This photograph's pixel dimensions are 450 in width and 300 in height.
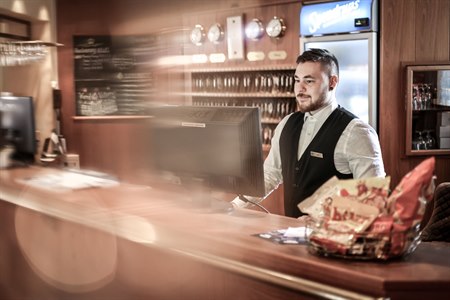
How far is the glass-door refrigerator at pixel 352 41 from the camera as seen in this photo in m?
5.19

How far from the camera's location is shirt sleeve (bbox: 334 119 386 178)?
2.85 meters

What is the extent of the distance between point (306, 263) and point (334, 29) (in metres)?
4.05

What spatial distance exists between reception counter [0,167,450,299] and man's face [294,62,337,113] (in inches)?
32.5

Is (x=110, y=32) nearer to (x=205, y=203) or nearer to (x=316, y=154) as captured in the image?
(x=316, y=154)

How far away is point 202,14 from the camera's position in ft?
21.5

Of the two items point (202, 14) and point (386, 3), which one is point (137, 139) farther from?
point (386, 3)

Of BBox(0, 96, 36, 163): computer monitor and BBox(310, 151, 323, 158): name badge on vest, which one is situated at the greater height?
BBox(0, 96, 36, 163): computer monitor

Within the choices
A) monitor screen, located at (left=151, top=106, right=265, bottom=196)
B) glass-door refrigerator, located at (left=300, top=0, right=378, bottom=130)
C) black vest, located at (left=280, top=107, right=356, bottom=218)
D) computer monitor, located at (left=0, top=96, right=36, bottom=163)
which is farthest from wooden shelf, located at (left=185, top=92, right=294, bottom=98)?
monitor screen, located at (left=151, top=106, right=265, bottom=196)

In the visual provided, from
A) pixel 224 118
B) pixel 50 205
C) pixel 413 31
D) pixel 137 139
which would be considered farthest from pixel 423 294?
pixel 137 139

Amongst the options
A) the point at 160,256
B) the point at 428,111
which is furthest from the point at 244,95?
the point at 160,256

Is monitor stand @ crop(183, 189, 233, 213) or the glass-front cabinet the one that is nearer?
monitor stand @ crop(183, 189, 233, 213)

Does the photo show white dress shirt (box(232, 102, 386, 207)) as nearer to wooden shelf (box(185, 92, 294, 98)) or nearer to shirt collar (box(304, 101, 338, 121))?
shirt collar (box(304, 101, 338, 121))

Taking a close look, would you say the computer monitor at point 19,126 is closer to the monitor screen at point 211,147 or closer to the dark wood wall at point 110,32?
the monitor screen at point 211,147

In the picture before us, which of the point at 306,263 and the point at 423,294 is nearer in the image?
the point at 423,294
